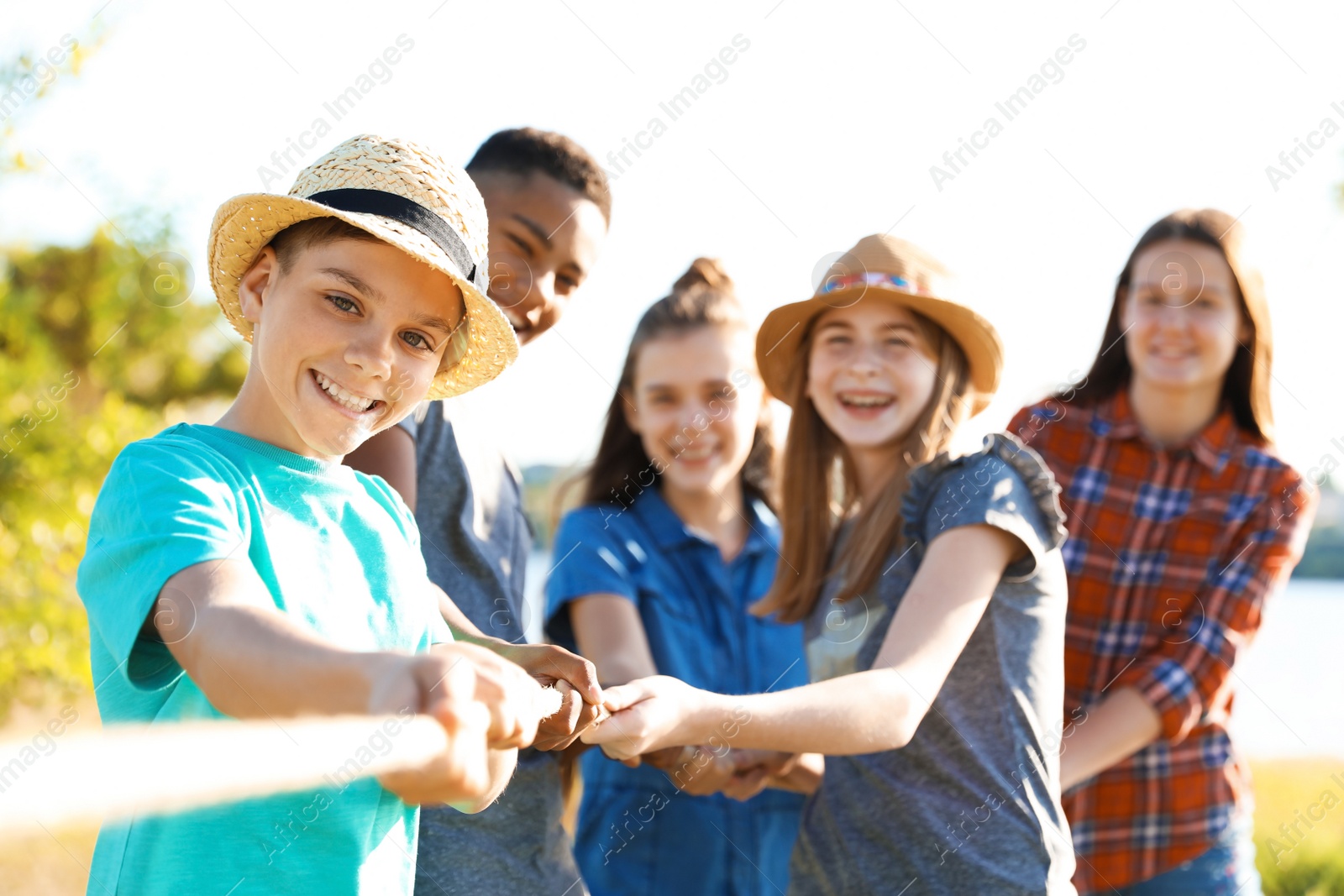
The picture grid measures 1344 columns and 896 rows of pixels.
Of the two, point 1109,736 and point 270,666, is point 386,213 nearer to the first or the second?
point 270,666

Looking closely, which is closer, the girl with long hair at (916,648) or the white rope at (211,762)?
the white rope at (211,762)

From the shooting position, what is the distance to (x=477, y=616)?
281 centimetres

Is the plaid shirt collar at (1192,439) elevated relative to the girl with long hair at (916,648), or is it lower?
elevated

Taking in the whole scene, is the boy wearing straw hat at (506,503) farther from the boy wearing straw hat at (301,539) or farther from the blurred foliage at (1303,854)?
the blurred foliage at (1303,854)

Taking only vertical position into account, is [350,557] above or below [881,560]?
below

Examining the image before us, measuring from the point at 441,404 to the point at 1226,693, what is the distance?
2.31m

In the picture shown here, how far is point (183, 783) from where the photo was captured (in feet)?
3.18

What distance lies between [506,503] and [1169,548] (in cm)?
192

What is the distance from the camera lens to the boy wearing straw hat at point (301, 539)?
140 cm

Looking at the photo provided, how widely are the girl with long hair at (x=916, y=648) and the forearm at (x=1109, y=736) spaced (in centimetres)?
53

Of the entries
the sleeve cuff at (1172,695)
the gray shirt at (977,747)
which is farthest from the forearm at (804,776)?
the sleeve cuff at (1172,695)

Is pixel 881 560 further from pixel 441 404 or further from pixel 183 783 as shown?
pixel 183 783

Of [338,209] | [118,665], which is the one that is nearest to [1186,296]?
[338,209]

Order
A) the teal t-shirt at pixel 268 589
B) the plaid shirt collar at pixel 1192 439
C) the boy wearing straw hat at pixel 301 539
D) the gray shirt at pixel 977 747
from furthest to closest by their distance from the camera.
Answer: the plaid shirt collar at pixel 1192 439 < the gray shirt at pixel 977 747 < the teal t-shirt at pixel 268 589 < the boy wearing straw hat at pixel 301 539
